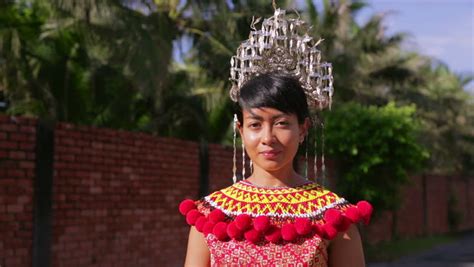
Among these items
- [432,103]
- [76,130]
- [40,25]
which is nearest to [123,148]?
[76,130]

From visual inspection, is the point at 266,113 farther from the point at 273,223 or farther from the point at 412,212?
the point at 412,212

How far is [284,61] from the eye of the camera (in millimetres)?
3107

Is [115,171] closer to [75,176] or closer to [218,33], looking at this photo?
[75,176]

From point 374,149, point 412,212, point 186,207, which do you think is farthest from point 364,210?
point 412,212

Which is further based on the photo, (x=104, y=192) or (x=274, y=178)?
(x=104, y=192)

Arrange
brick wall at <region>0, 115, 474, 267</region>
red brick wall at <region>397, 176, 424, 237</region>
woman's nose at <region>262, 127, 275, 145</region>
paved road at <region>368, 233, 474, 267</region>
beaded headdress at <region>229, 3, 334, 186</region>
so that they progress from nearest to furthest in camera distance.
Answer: woman's nose at <region>262, 127, 275, 145</region>, beaded headdress at <region>229, 3, 334, 186</region>, brick wall at <region>0, 115, 474, 267</region>, paved road at <region>368, 233, 474, 267</region>, red brick wall at <region>397, 176, 424, 237</region>

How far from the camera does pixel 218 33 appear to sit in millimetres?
14031

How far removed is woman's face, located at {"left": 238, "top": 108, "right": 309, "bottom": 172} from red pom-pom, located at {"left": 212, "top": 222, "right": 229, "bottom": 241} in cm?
28

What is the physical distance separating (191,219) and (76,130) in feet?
20.1

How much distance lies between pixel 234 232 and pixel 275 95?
520 millimetres

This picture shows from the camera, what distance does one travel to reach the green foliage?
47.6 ft

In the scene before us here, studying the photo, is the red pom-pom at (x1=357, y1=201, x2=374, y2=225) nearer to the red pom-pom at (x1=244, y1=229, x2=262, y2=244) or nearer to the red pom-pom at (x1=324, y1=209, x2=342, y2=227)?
the red pom-pom at (x1=324, y1=209, x2=342, y2=227)

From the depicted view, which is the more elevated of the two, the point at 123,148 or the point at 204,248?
the point at 123,148

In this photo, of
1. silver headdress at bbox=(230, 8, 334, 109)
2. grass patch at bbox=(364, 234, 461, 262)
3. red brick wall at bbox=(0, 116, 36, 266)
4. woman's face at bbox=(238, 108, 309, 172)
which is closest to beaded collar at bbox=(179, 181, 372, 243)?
woman's face at bbox=(238, 108, 309, 172)
